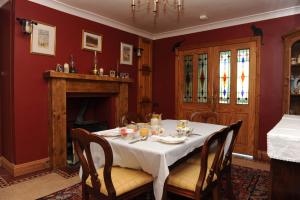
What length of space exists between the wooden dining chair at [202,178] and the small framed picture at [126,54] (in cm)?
302

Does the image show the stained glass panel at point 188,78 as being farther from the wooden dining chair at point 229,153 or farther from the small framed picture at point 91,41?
the wooden dining chair at point 229,153

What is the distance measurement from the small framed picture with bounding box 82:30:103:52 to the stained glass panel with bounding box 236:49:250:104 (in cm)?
258

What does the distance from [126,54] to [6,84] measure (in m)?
2.24

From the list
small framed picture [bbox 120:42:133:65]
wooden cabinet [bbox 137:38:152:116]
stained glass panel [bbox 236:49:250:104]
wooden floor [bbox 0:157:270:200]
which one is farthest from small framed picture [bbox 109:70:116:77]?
stained glass panel [bbox 236:49:250:104]

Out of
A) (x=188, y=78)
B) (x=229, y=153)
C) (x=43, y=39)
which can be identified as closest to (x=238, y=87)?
(x=188, y=78)

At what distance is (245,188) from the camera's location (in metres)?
2.65

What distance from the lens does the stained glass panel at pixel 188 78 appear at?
4.66 metres

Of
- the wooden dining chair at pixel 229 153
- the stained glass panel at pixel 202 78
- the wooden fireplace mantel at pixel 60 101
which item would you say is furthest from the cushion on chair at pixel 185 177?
the stained glass panel at pixel 202 78

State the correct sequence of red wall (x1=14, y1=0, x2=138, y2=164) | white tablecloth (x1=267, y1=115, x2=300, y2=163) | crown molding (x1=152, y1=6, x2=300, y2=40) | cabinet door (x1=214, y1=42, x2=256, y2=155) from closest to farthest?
white tablecloth (x1=267, y1=115, x2=300, y2=163) < red wall (x1=14, y1=0, x2=138, y2=164) < crown molding (x1=152, y1=6, x2=300, y2=40) < cabinet door (x1=214, y1=42, x2=256, y2=155)

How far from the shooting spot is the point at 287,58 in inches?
127

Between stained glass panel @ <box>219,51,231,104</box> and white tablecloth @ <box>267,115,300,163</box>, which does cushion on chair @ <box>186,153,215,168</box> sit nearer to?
white tablecloth @ <box>267,115,300,163</box>

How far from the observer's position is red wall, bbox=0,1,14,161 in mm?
3031

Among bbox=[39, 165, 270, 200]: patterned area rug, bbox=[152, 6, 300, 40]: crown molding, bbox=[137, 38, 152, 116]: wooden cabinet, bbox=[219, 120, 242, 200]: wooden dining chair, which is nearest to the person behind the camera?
bbox=[219, 120, 242, 200]: wooden dining chair

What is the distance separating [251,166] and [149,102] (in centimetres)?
259
